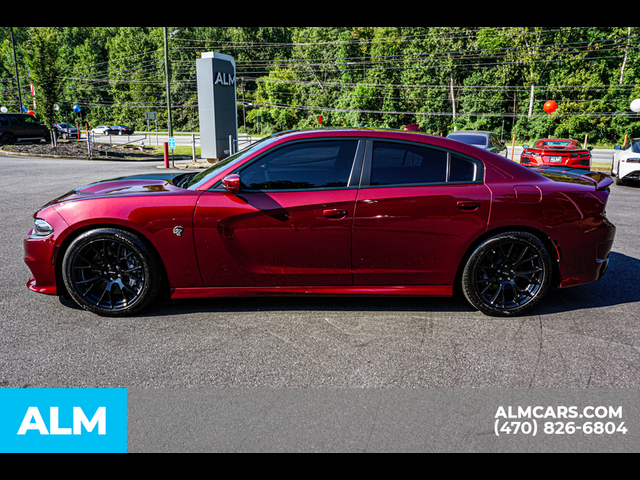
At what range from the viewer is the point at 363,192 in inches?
162

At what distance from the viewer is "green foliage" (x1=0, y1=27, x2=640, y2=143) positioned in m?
50.5

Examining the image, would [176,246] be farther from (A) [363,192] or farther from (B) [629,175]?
(B) [629,175]

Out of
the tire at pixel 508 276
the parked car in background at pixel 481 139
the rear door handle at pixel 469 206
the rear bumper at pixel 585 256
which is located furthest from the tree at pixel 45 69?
the rear bumper at pixel 585 256

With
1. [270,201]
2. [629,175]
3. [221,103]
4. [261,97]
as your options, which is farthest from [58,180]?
[261,97]

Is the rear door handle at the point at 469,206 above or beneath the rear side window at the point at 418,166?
beneath

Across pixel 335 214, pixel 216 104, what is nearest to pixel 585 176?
pixel 335 214

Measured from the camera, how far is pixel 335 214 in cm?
404

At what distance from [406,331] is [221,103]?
20960 millimetres

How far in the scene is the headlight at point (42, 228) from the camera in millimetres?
4143

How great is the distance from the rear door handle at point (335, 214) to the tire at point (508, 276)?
1.17 metres

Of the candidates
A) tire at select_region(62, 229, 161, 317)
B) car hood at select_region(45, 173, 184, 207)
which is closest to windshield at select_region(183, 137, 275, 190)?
car hood at select_region(45, 173, 184, 207)

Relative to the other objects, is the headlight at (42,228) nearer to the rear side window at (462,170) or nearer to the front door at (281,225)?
the front door at (281,225)

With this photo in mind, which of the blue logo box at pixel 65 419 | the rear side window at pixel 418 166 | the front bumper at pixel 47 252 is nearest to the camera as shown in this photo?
the blue logo box at pixel 65 419

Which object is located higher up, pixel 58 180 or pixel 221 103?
pixel 221 103
